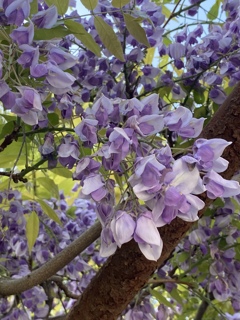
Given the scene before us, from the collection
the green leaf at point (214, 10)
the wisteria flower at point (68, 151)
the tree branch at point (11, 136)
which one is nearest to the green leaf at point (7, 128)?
the tree branch at point (11, 136)

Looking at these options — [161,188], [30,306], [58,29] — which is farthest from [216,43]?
[30,306]

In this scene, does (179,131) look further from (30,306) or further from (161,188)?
(30,306)

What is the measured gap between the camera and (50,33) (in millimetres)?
491

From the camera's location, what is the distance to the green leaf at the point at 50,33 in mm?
483

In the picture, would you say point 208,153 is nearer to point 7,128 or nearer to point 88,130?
point 88,130

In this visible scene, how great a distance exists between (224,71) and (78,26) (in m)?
0.28

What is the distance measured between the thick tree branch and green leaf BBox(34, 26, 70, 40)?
1.05 ft

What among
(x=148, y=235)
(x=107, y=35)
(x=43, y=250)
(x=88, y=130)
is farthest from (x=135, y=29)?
(x=43, y=250)

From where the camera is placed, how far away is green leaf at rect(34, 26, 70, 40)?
483 mm

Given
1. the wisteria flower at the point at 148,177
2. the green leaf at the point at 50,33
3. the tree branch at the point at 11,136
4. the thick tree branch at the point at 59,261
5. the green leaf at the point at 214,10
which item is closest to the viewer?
the wisteria flower at the point at 148,177

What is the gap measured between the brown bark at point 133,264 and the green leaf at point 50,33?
8.6 inches

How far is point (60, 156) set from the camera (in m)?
0.50

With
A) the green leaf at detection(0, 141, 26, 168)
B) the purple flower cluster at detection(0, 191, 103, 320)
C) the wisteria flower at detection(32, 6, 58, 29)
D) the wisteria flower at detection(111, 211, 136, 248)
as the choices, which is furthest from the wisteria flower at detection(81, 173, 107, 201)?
the purple flower cluster at detection(0, 191, 103, 320)

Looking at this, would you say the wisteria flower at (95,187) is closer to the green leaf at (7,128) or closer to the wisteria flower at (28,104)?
the wisteria flower at (28,104)
